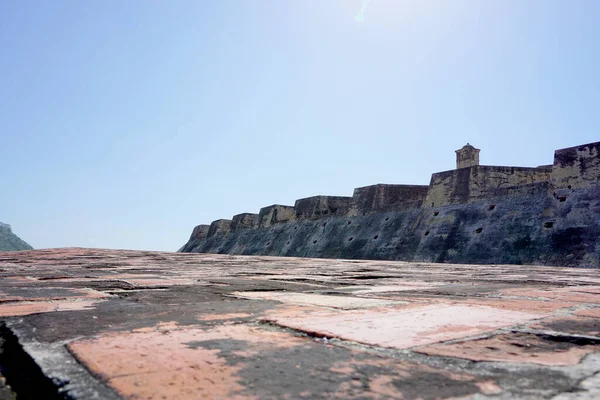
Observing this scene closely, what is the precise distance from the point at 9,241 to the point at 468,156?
53.1m

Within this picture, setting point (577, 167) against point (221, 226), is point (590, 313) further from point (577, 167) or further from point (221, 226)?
point (221, 226)

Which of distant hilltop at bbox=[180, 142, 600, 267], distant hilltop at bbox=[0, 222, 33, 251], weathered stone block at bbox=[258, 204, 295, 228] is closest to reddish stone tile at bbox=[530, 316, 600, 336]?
distant hilltop at bbox=[180, 142, 600, 267]

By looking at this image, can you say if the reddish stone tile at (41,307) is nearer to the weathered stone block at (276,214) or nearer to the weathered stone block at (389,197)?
the weathered stone block at (389,197)

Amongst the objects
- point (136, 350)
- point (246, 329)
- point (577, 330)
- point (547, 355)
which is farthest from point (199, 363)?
point (577, 330)

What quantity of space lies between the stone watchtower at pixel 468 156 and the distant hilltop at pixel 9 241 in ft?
149

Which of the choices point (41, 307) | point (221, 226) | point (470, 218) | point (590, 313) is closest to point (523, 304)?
point (590, 313)

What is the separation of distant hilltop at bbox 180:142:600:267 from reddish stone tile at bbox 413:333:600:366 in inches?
358

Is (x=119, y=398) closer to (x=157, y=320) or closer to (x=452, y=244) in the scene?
(x=157, y=320)

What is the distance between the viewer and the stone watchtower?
63.1ft

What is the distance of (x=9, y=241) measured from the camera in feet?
171

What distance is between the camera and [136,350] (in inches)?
41.8

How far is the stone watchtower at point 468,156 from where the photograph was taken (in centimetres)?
1923

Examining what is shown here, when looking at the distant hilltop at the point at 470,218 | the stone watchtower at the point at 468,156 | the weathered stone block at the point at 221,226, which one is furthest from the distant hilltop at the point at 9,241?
the stone watchtower at the point at 468,156

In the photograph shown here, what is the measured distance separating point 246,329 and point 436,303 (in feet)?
3.23
